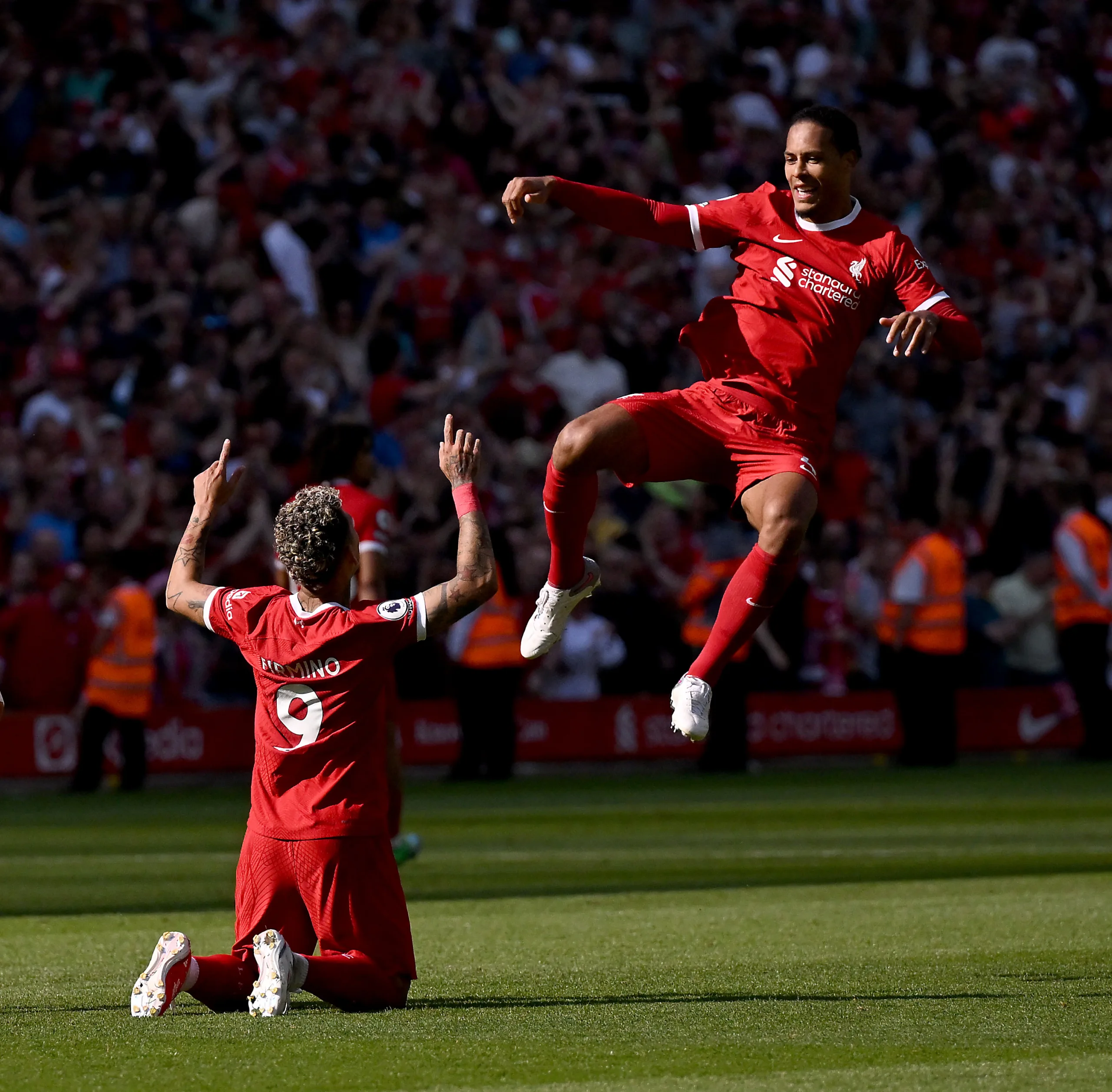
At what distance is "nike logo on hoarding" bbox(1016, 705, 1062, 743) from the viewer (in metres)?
21.0

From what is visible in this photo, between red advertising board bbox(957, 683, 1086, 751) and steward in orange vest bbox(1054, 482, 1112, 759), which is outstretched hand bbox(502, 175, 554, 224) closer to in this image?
steward in orange vest bbox(1054, 482, 1112, 759)

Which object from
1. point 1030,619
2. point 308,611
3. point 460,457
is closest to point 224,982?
point 308,611

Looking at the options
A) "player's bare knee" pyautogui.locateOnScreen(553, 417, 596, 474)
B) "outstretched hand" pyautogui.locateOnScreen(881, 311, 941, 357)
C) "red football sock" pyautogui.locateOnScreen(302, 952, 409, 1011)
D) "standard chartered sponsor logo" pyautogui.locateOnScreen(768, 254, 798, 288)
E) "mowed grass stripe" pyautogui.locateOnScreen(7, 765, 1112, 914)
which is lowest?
"mowed grass stripe" pyautogui.locateOnScreen(7, 765, 1112, 914)

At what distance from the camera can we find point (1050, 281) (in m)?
23.8

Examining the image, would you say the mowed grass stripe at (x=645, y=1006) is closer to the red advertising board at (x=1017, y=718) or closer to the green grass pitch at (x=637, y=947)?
the green grass pitch at (x=637, y=947)

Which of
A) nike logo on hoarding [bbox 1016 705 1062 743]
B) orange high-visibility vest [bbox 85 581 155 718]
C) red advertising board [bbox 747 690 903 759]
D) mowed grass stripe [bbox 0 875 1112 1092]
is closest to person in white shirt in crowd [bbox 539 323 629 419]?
red advertising board [bbox 747 690 903 759]

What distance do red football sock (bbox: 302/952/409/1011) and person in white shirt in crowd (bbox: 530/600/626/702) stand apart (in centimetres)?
1211

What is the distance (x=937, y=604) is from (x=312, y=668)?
1295 cm

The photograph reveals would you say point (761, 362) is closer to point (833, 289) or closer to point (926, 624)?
point (833, 289)

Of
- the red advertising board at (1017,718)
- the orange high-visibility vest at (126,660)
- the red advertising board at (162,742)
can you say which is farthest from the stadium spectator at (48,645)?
the red advertising board at (1017,718)

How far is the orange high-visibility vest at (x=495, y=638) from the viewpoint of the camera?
17875 mm

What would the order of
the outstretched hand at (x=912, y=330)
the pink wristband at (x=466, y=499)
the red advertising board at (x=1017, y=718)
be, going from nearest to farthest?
1. the pink wristband at (x=466, y=499)
2. the outstretched hand at (x=912, y=330)
3. the red advertising board at (x=1017, y=718)

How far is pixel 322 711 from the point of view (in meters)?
6.64

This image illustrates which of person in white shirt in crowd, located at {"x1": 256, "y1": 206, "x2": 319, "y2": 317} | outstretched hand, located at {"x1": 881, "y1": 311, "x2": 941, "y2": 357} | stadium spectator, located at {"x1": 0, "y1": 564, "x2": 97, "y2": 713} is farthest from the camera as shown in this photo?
person in white shirt in crowd, located at {"x1": 256, "y1": 206, "x2": 319, "y2": 317}
